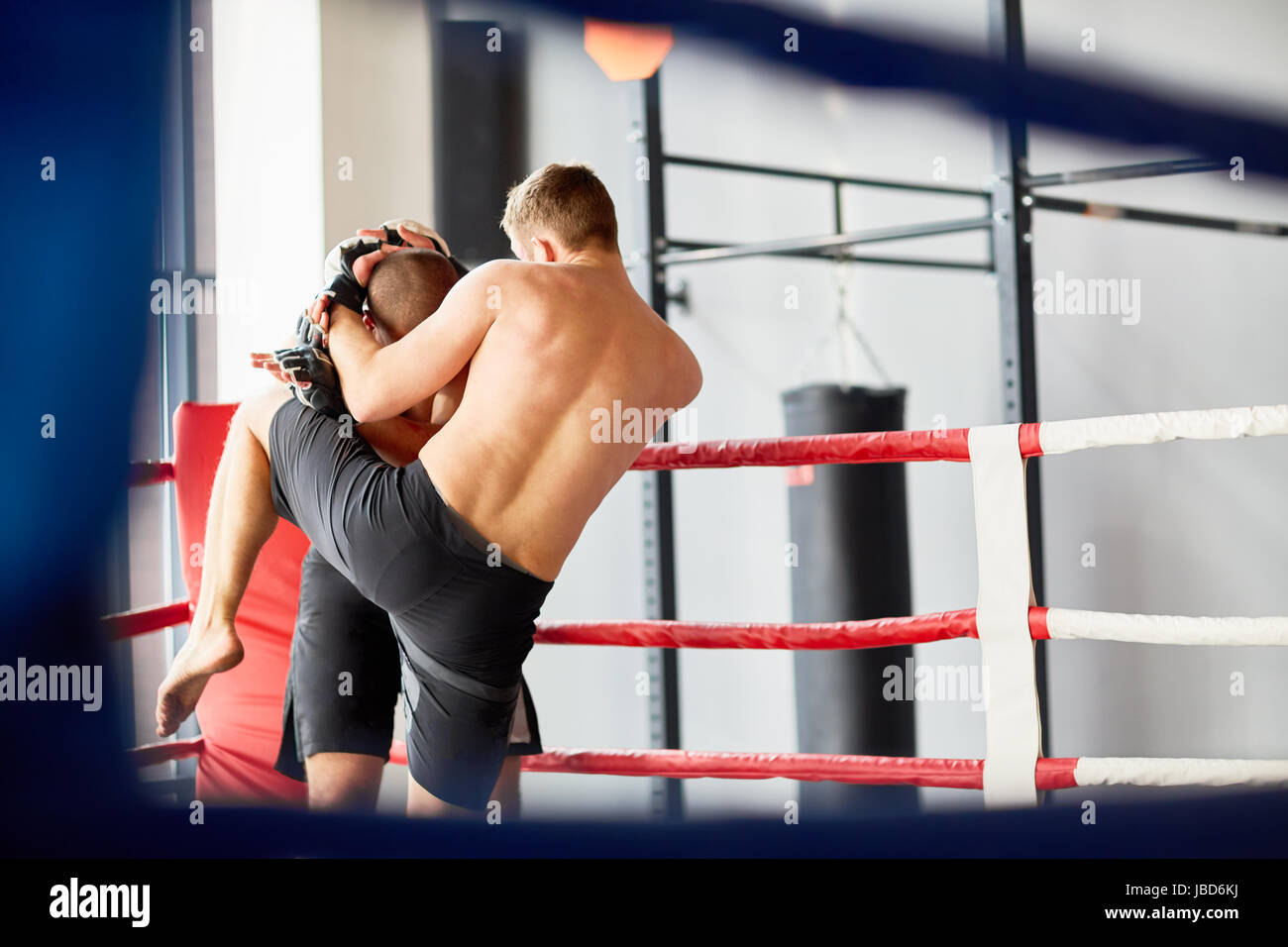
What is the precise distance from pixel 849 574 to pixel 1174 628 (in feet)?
6.32

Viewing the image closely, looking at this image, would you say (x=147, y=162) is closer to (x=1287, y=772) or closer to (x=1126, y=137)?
(x=1287, y=772)

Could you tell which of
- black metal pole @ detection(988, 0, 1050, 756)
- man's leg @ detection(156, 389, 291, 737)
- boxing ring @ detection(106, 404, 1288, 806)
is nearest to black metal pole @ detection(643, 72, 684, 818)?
black metal pole @ detection(988, 0, 1050, 756)

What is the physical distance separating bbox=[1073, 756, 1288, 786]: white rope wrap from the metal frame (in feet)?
3.59

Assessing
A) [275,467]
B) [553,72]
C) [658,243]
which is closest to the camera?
[275,467]

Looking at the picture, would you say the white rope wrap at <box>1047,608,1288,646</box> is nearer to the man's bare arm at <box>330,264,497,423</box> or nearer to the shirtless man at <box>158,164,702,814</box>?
the shirtless man at <box>158,164,702,814</box>

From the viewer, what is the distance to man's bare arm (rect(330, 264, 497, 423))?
136 centimetres

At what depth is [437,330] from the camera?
1.37 meters

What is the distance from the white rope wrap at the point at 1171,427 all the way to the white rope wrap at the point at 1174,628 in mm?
230

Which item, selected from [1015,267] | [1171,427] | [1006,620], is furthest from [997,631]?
[1015,267]

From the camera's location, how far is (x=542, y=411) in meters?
1.37

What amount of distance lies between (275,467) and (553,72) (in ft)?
10.3

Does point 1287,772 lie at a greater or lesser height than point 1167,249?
lesser

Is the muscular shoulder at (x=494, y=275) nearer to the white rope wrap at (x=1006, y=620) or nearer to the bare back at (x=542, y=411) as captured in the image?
the bare back at (x=542, y=411)
